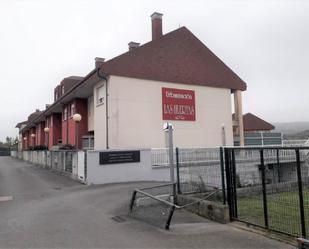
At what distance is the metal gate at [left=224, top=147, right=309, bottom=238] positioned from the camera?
6160mm

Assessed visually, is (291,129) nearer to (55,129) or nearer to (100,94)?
(55,129)

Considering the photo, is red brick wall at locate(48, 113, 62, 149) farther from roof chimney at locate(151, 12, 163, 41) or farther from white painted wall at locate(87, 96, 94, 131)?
roof chimney at locate(151, 12, 163, 41)

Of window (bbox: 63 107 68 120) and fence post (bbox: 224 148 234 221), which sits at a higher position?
window (bbox: 63 107 68 120)

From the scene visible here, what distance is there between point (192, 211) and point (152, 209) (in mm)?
1117

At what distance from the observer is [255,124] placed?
47.7m

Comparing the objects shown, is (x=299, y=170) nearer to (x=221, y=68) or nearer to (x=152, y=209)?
(x=152, y=209)

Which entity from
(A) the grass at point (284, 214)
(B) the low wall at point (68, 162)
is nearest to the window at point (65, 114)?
(B) the low wall at point (68, 162)

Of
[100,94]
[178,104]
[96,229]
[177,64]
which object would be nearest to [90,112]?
[100,94]

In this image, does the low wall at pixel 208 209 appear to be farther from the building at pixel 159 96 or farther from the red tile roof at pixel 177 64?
the red tile roof at pixel 177 64

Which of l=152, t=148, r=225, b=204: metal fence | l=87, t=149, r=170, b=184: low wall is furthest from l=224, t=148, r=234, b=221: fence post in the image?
l=87, t=149, r=170, b=184: low wall

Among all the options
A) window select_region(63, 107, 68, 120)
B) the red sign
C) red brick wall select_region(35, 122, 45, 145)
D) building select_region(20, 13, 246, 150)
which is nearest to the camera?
building select_region(20, 13, 246, 150)

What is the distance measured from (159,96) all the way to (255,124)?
2973cm

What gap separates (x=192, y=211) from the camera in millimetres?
9156

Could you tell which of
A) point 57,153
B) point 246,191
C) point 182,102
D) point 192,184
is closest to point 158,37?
point 182,102
